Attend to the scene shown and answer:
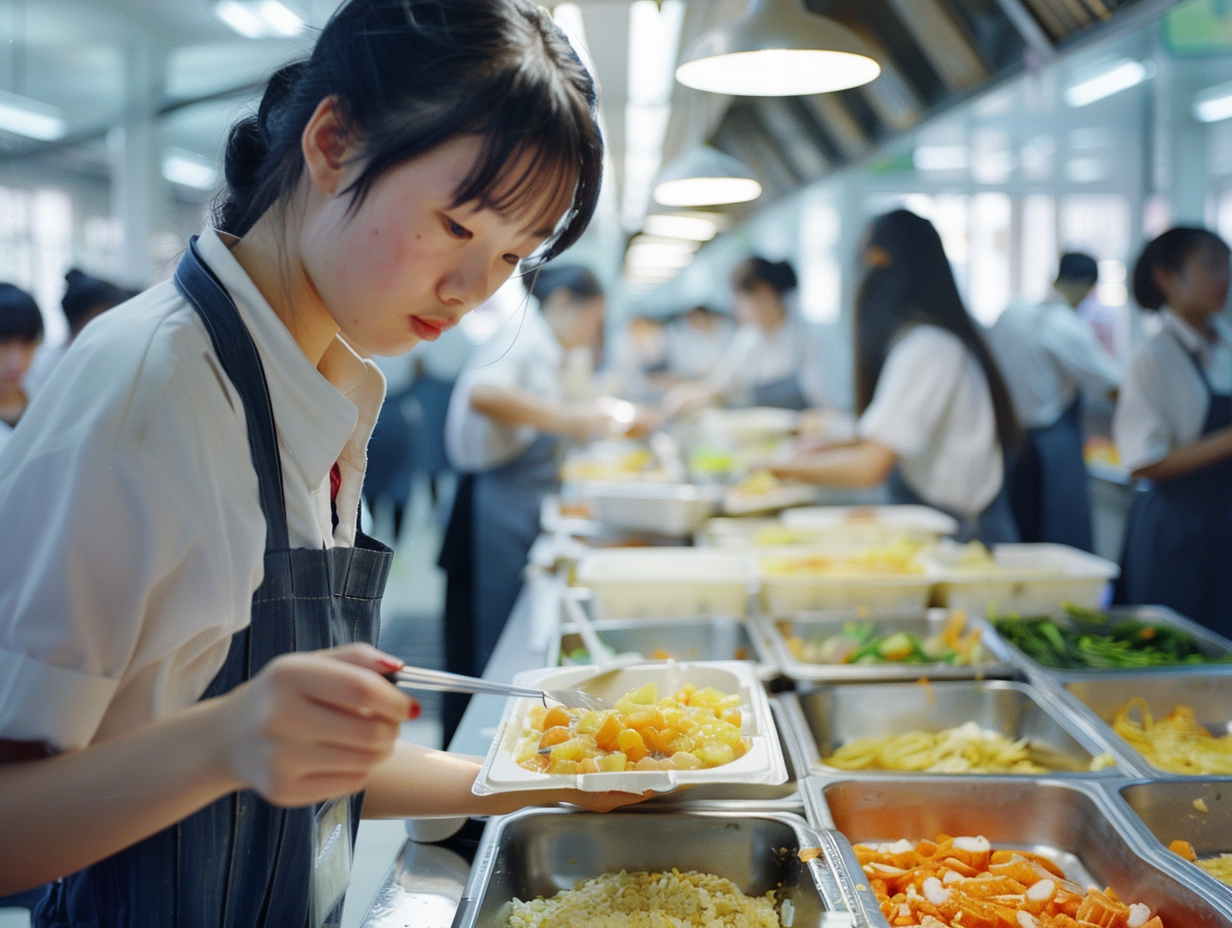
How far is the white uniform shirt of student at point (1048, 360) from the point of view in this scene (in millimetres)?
3898

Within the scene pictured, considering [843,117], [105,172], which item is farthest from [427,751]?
[105,172]

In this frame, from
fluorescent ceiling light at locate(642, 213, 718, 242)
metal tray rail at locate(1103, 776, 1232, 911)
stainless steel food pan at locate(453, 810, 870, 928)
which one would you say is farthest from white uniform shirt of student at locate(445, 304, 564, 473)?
metal tray rail at locate(1103, 776, 1232, 911)

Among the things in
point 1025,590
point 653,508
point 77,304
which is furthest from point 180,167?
point 1025,590

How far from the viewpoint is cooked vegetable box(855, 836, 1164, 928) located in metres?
1.20

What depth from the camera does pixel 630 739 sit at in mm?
1178

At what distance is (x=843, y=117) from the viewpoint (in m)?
3.24

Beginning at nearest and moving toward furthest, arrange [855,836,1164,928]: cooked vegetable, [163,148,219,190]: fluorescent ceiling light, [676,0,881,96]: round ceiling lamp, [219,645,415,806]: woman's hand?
[219,645,415,806]: woman's hand < [855,836,1164,928]: cooked vegetable < [676,0,881,96]: round ceiling lamp < [163,148,219,190]: fluorescent ceiling light

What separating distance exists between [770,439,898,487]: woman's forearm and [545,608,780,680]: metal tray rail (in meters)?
1.23

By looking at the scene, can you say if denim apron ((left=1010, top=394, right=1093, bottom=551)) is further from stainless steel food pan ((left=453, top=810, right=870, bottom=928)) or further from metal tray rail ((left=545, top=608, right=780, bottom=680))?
stainless steel food pan ((left=453, top=810, right=870, bottom=928))

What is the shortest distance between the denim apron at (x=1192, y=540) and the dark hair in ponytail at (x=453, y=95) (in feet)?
8.66

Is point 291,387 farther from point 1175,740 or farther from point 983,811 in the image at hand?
point 1175,740

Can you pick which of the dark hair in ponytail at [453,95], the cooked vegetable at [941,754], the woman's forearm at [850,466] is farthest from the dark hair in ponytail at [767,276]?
the dark hair in ponytail at [453,95]

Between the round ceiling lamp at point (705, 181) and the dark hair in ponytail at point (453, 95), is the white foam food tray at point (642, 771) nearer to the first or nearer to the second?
the dark hair in ponytail at point (453, 95)

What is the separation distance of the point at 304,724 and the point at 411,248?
17.1 inches
